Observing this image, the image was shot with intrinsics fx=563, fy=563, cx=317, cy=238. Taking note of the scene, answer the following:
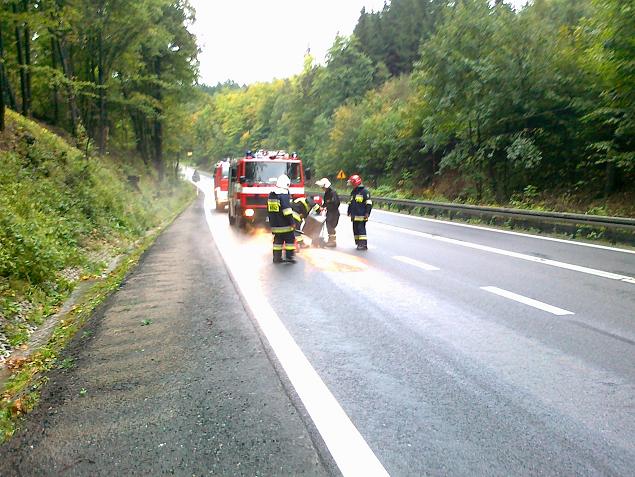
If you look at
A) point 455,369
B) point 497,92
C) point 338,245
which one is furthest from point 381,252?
point 497,92

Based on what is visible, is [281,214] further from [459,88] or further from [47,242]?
[459,88]

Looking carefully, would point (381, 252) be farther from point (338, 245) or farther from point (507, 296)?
point (507, 296)

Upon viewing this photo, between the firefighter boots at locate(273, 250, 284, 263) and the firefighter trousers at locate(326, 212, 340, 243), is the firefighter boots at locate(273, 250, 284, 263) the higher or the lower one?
the lower one

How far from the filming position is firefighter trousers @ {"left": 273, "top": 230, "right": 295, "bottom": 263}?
36.1 feet

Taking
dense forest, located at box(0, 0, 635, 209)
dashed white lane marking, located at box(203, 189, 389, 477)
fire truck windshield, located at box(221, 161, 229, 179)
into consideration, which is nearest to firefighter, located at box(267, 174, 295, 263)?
dashed white lane marking, located at box(203, 189, 389, 477)

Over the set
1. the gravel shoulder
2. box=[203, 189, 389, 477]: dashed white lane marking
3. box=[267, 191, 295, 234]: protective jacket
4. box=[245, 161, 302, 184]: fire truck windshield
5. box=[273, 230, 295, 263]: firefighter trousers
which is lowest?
the gravel shoulder

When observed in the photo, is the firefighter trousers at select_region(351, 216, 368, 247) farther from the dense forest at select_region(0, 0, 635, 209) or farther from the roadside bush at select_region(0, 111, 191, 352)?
the dense forest at select_region(0, 0, 635, 209)

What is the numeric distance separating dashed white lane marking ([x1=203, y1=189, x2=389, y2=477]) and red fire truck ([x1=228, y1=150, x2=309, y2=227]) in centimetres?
1062

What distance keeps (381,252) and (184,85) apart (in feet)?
90.1

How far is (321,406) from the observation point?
13.3ft

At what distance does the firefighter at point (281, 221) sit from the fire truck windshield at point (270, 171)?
679 cm

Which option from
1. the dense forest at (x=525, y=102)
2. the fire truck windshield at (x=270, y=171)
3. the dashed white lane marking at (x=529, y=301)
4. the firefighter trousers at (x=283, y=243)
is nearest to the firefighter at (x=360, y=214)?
the firefighter trousers at (x=283, y=243)

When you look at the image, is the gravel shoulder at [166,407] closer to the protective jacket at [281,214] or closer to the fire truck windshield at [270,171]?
the protective jacket at [281,214]

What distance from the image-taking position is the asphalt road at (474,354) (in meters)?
3.43
